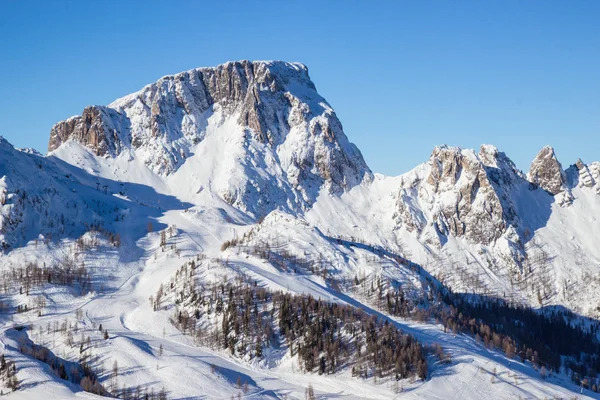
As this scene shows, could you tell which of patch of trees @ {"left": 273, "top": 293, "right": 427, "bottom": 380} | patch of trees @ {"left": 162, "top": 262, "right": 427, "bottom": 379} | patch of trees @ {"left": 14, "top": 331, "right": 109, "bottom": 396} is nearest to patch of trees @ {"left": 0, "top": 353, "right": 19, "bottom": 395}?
patch of trees @ {"left": 14, "top": 331, "right": 109, "bottom": 396}

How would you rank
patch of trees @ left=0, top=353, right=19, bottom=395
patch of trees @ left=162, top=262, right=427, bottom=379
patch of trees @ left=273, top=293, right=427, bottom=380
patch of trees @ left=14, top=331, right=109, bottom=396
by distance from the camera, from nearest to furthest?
patch of trees @ left=0, top=353, right=19, bottom=395, patch of trees @ left=14, top=331, right=109, bottom=396, patch of trees @ left=273, top=293, right=427, bottom=380, patch of trees @ left=162, top=262, right=427, bottom=379

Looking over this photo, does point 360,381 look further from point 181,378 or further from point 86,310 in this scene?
point 86,310

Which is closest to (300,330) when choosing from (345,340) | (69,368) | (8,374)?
(345,340)

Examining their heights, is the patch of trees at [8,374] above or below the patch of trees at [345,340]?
below

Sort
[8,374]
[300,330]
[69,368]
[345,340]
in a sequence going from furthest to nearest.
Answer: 1. [300,330]
2. [345,340]
3. [69,368]
4. [8,374]

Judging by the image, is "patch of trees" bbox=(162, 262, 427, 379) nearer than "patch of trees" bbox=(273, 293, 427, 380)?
No

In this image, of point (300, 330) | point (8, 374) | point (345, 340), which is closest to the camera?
point (8, 374)

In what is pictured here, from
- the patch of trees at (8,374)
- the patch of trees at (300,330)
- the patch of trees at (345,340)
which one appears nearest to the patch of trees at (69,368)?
the patch of trees at (8,374)

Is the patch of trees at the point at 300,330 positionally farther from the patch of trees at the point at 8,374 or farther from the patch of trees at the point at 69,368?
the patch of trees at the point at 8,374

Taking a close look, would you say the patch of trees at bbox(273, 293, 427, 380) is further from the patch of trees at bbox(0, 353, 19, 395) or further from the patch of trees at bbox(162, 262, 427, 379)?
the patch of trees at bbox(0, 353, 19, 395)

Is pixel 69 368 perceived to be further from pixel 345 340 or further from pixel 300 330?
pixel 345 340

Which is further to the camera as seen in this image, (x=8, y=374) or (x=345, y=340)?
(x=345, y=340)

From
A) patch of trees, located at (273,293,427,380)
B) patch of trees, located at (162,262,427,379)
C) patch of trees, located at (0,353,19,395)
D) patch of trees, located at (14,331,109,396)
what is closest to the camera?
patch of trees, located at (0,353,19,395)

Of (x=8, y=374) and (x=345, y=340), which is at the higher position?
(x=345, y=340)
